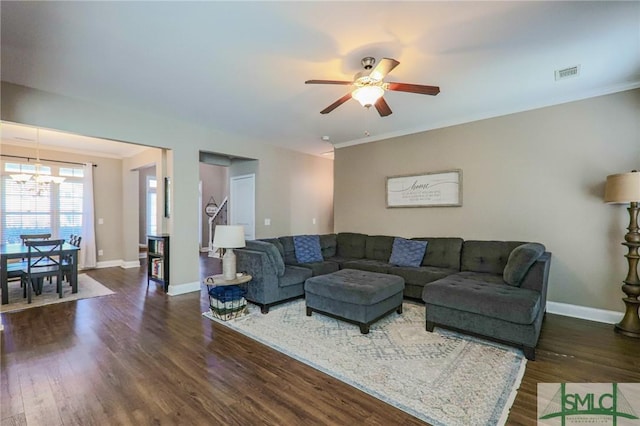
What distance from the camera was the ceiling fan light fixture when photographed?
2.51m

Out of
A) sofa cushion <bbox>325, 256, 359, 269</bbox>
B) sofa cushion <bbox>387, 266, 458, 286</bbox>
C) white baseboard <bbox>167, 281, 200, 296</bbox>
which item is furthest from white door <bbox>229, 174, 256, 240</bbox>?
sofa cushion <bbox>387, 266, 458, 286</bbox>

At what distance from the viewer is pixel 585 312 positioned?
3488 millimetres

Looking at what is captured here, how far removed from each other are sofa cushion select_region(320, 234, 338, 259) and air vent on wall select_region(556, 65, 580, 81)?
3897mm

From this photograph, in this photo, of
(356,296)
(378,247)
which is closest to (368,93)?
(356,296)

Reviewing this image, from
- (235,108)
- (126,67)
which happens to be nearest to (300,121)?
(235,108)

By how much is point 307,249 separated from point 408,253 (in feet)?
5.40

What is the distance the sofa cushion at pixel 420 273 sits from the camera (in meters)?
3.89

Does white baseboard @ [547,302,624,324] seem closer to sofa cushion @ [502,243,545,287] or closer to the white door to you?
sofa cushion @ [502,243,545,287]

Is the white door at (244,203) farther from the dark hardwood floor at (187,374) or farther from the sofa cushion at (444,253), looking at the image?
the sofa cushion at (444,253)

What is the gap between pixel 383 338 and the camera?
2.91 metres

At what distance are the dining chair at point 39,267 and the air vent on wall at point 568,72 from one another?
22.8ft

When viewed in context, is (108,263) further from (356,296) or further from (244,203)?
(356,296)

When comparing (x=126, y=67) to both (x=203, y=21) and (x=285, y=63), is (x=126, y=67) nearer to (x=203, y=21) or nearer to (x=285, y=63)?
(x=203, y=21)

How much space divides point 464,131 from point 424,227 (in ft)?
5.44
